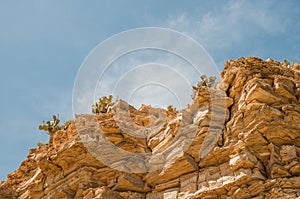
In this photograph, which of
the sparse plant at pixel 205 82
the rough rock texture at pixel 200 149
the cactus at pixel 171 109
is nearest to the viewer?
the rough rock texture at pixel 200 149

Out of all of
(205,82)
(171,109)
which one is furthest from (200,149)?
(171,109)

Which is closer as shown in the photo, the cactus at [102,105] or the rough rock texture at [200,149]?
the rough rock texture at [200,149]

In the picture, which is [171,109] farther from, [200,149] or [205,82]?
[200,149]

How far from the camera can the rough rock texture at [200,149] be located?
21.8 m

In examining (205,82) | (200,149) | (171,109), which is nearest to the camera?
(200,149)

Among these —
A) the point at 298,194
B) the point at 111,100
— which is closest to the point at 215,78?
the point at 111,100

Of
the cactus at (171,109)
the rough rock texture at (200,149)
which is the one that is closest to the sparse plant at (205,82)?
the rough rock texture at (200,149)

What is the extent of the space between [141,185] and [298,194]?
11058 millimetres

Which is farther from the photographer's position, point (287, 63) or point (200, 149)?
point (287, 63)

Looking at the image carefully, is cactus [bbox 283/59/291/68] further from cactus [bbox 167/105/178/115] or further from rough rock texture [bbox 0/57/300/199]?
cactus [bbox 167/105/178/115]

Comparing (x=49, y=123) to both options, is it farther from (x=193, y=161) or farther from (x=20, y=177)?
(x=193, y=161)

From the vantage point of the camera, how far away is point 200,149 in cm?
2528

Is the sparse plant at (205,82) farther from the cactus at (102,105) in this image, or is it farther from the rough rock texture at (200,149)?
the cactus at (102,105)

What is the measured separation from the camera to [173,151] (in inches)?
1030
